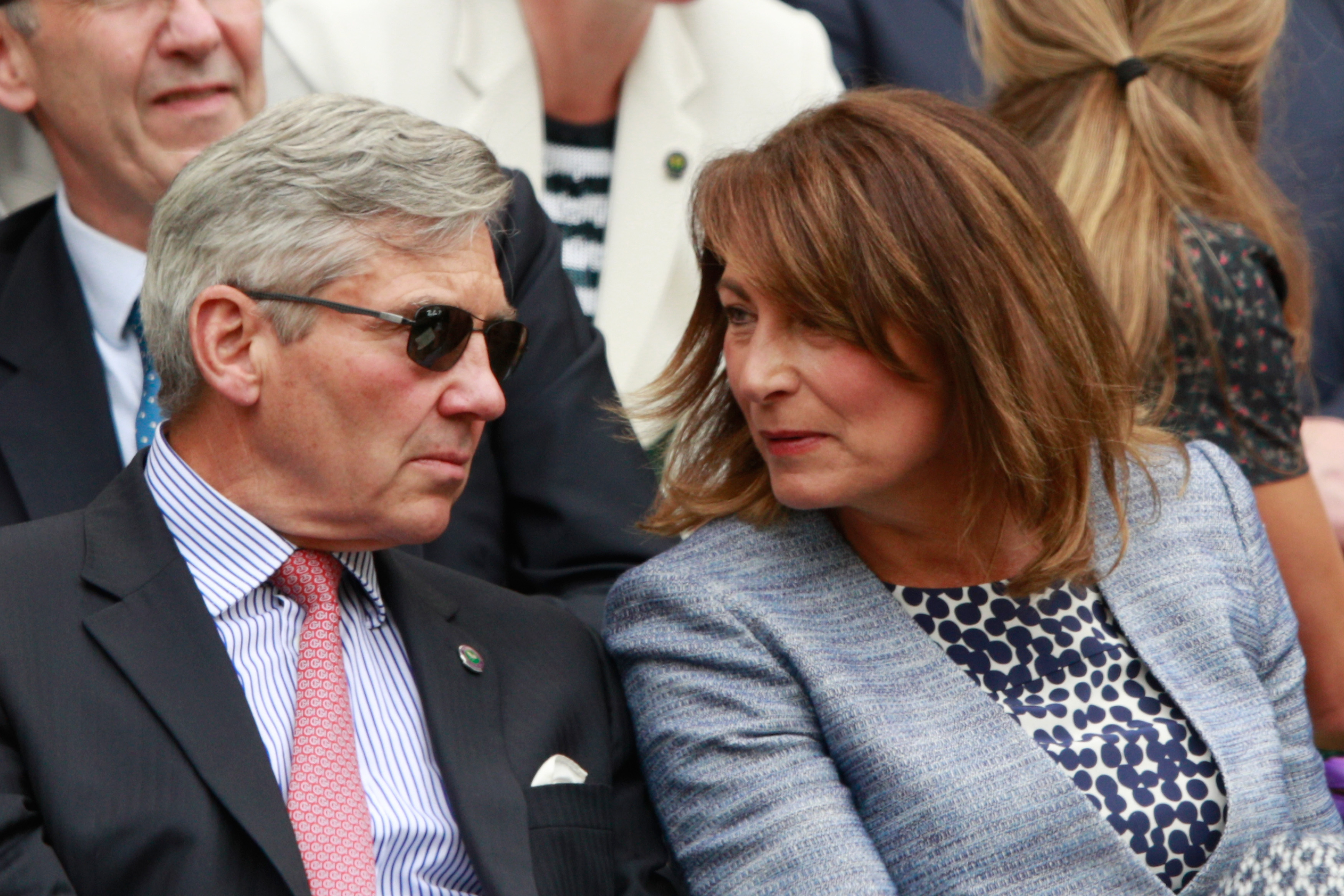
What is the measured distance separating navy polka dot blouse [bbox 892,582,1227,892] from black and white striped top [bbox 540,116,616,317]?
61.5 inches

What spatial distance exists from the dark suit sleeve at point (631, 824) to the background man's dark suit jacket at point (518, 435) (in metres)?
0.33

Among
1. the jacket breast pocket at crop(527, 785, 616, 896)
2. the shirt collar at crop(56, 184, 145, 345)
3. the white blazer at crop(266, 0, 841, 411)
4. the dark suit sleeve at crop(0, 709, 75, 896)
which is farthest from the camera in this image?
the white blazer at crop(266, 0, 841, 411)

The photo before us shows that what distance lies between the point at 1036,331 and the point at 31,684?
1572 millimetres

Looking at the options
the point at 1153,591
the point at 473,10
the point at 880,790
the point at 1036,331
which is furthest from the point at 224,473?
the point at 473,10

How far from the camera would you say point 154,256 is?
2.54 meters

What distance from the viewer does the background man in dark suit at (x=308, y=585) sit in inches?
86.8

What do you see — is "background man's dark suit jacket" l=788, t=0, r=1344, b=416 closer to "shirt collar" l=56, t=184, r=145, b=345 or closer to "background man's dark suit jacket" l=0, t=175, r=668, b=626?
→ "background man's dark suit jacket" l=0, t=175, r=668, b=626

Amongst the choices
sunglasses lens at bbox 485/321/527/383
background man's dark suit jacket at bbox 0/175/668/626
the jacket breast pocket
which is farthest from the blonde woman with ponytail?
the jacket breast pocket

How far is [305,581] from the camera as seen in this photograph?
2479mm

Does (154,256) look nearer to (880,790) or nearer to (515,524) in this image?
(515,524)

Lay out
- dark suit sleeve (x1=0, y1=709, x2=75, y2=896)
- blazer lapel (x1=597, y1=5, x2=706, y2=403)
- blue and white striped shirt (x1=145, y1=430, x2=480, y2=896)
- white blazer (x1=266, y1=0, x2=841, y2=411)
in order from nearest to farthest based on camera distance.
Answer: dark suit sleeve (x1=0, y1=709, x2=75, y2=896) < blue and white striped shirt (x1=145, y1=430, x2=480, y2=896) < white blazer (x1=266, y1=0, x2=841, y2=411) < blazer lapel (x1=597, y1=5, x2=706, y2=403)

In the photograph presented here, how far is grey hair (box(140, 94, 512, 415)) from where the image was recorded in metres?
2.42

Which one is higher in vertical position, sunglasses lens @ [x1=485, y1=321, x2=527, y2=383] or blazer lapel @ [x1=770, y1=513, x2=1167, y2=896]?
sunglasses lens @ [x1=485, y1=321, x2=527, y2=383]

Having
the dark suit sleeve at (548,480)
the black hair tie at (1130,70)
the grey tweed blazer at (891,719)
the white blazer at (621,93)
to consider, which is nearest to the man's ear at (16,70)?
the white blazer at (621,93)
